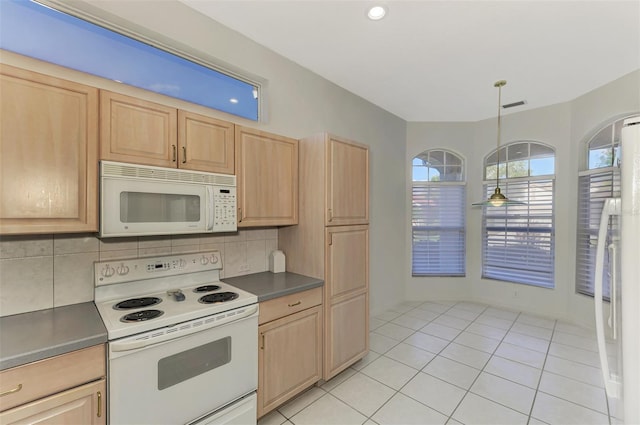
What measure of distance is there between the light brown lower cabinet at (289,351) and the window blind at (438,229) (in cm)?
294

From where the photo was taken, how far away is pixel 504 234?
4.45 meters

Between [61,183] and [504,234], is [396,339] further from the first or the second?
[61,183]

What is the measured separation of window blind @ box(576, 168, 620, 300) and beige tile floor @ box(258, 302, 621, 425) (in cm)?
65

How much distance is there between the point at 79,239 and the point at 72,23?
137 centimetres

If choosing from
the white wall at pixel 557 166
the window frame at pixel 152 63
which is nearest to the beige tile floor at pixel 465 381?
the white wall at pixel 557 166

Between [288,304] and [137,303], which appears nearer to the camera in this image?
[137,303]

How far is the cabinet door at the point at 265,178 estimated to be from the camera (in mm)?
2201

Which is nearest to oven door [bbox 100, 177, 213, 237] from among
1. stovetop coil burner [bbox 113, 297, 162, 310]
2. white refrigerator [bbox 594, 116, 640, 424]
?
stovetop coil burner [bbox 113, 297, 162, 310]

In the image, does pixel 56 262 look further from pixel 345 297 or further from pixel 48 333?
pixel 345 297

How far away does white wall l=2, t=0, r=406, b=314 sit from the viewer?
1.97 m

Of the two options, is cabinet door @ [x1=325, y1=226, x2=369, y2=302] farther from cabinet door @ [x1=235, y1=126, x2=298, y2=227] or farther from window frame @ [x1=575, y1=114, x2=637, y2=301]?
window frame @ [x1=575, y1=114, x2=637, y2=301]

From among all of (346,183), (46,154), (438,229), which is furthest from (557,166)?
(46,154)

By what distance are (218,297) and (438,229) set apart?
155 inches

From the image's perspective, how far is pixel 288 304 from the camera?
212 cm
